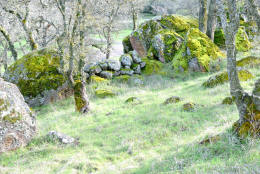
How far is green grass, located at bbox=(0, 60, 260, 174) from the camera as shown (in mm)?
5066

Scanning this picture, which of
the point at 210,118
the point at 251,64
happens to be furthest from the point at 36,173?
the point at 251,64

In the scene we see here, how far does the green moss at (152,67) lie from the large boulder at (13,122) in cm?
894

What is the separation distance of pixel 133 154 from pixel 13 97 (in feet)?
14.7

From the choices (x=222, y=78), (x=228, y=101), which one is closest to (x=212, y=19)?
(x=222, y=78)

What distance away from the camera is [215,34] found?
65.9 ft

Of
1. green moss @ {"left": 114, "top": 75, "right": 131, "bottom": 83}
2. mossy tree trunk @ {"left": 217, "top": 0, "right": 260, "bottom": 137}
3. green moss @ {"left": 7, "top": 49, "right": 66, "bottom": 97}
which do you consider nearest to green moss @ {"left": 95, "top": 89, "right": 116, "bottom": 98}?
green moss @ {"left": 114, "top": 75, "right": 131, "bottom": 83}

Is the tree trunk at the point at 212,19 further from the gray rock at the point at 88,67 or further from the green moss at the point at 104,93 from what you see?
the green moss at the point at 104,93

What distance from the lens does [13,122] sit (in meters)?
7.54

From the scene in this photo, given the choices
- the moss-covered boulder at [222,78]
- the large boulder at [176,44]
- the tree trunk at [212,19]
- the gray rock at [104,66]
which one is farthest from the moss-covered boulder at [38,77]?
the tree trunk at [212,19]

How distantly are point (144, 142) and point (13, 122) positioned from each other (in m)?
4.03

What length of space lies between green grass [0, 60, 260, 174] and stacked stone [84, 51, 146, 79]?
384cm

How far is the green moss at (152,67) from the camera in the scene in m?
15.8

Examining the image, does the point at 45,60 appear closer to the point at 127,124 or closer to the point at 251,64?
the point at 127,124

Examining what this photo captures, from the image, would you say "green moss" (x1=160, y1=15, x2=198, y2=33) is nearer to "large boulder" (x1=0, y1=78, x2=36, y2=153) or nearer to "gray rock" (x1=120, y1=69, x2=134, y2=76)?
"gray rock" (x1=120, y1=69, x2=134, y2=76)
